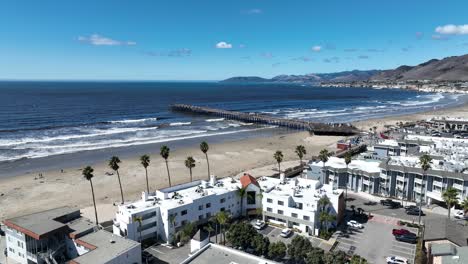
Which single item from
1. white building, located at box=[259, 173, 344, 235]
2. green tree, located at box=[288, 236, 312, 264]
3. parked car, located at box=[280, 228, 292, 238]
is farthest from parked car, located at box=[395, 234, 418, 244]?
green tree, located at box=[288, 236, 312, 264]

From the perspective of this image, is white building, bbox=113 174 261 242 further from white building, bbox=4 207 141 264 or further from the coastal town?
white building, bbox=4 207 141 264

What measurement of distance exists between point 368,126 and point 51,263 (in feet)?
355

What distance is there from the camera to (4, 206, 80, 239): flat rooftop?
105 ft

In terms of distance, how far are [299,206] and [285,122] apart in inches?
3529

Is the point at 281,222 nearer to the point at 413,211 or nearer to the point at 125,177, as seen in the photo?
the point at 413,211

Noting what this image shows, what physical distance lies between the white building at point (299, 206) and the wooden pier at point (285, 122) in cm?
6689

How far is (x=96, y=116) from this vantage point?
453 feet

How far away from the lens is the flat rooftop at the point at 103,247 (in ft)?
92.4

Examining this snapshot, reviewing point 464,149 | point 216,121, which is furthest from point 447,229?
point 216,121

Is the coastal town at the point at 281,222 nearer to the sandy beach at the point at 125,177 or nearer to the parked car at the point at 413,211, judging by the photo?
the parked car at the point at 413,211

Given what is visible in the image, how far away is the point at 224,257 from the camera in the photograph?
90.1ft

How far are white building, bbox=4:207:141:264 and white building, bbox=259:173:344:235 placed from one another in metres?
17.4

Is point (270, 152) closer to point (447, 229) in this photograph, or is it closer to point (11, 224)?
point (447, 229)

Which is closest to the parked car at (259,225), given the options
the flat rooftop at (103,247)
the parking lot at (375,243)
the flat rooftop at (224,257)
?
the parking lot at (375,243)
